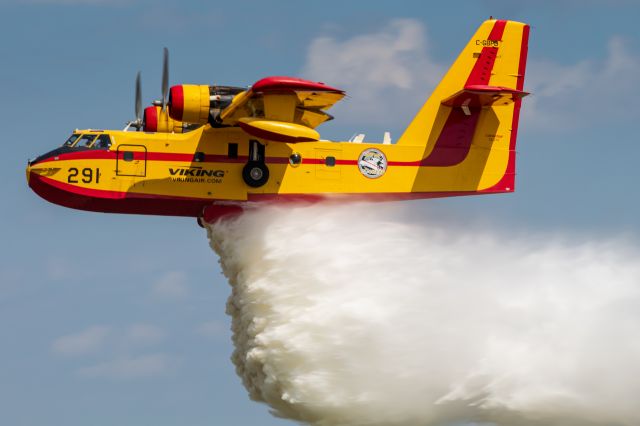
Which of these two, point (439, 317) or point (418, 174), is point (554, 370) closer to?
point (439, 317)

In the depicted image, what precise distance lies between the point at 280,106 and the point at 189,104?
5.70ft

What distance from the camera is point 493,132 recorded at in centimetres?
2786

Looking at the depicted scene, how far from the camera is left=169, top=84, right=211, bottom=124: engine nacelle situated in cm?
2559

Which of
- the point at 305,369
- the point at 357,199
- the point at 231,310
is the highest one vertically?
the point at 357,199

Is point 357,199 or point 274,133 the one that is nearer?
point 274,133

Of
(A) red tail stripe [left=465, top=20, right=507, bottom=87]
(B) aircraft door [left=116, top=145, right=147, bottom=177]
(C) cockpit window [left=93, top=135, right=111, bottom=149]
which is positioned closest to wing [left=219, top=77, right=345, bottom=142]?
(B) aircraft door [left=116, top=145, right=147, bottom=177]

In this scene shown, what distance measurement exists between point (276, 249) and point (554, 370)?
19.3ft

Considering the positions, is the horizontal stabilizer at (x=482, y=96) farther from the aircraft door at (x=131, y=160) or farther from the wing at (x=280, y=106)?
the aircraft door at (x=131, y=160)

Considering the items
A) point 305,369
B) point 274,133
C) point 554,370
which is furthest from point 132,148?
point 554,370

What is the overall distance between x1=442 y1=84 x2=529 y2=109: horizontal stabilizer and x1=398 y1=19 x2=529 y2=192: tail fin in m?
0.02

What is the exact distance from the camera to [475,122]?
27.8 meters

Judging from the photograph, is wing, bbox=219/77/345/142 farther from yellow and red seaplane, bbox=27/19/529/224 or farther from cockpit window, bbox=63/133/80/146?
cockpit window, bbox=63/133/80/146

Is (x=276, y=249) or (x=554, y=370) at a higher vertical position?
(x=276, y=249)

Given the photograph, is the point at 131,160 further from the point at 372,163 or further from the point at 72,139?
the point at 372,163
